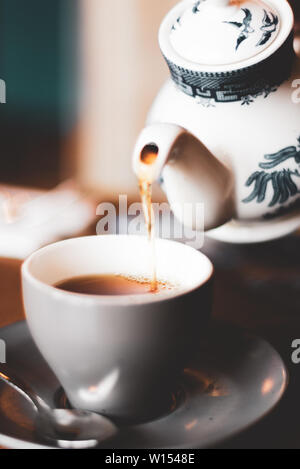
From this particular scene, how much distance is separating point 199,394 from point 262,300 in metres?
0.22

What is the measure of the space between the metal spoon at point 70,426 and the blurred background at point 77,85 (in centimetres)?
94

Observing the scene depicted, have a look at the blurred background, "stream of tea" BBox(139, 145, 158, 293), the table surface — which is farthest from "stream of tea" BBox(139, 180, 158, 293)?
the blurred background

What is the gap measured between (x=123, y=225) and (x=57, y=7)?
3.14ft

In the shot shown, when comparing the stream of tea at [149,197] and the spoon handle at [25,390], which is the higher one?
the stream of tea at [149,197]

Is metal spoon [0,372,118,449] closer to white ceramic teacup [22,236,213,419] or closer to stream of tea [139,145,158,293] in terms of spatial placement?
white ceramic teacup [22,236,213,419]

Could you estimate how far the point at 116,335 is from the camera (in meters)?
0.42

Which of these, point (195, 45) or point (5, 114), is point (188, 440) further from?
point (5, 114)

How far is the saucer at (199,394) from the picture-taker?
0.42 metres

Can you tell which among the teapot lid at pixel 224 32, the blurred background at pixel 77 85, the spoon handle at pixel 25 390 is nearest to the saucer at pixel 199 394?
the spoon handle at pixel 25 390

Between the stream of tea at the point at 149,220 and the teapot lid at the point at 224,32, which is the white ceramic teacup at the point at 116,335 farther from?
the teapot lid at the point at 224,32

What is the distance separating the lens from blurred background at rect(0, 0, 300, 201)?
1476mm

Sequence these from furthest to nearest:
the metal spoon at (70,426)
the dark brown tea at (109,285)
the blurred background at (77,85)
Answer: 1. the blurred background at (77,85)
2. the dark brown tea at (109,285)
3. the metal spoon at (70,426)

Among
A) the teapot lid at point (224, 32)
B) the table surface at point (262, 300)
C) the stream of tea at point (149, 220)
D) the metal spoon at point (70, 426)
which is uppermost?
the teapot lid at point (224, 32)

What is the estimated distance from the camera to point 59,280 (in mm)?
525
